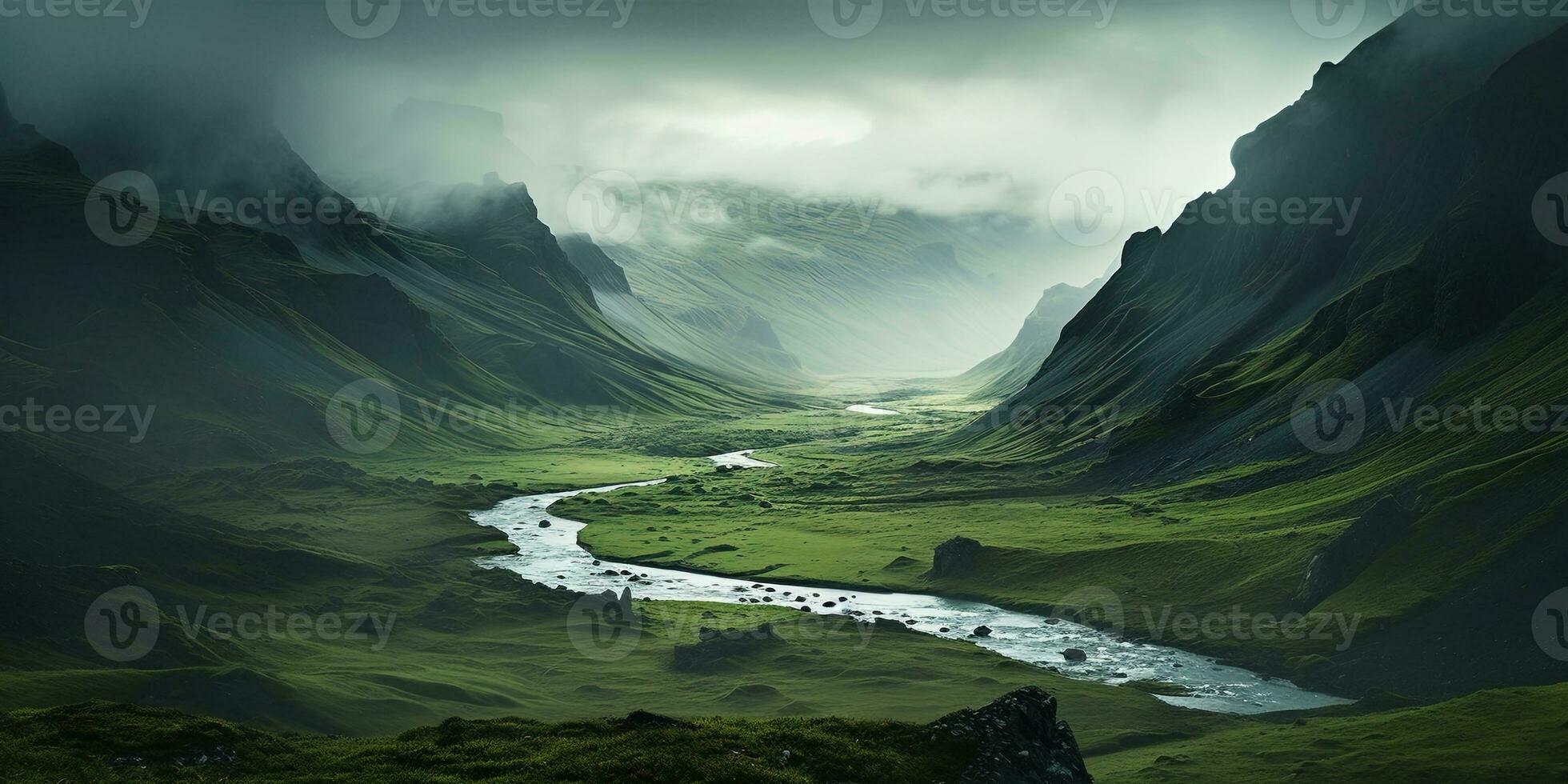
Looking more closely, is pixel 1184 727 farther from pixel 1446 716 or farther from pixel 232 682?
pixel 232 682

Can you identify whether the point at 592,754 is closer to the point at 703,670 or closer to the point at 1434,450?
the point at 703,670

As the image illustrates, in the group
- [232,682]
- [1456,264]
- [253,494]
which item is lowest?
[232,682]

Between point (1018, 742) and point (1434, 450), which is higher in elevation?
point (1434, 450)

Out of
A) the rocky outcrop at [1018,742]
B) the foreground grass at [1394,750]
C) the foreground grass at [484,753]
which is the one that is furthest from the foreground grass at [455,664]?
the rocky outcrop at [1018,742]

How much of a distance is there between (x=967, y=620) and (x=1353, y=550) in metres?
36.8

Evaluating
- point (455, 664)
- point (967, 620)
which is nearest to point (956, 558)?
point (967, 620)

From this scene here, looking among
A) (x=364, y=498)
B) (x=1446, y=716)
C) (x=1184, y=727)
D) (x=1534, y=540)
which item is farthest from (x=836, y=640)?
(x=364, y=498)

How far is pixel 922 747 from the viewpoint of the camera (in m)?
46.3

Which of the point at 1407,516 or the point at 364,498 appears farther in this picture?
the point at 364,498

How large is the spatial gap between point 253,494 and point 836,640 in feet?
411

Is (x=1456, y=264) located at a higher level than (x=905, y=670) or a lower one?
higher

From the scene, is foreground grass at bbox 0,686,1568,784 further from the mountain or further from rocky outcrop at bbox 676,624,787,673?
rocky outcrop at bbox 676,624,787,673

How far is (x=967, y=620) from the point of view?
113 m

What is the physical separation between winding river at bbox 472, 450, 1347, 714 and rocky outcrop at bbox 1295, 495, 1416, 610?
14315 mm
